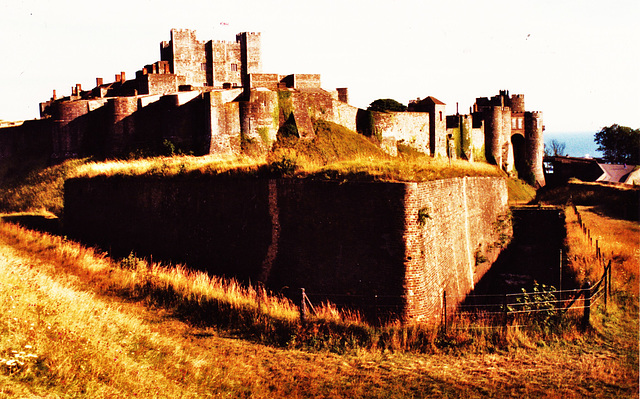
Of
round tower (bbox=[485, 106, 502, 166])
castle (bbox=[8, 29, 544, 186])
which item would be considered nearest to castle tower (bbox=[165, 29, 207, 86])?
castle (bbox=[8, 29, 544, 186])

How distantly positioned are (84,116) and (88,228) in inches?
526

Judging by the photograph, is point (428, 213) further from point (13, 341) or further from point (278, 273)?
point (13, 341)

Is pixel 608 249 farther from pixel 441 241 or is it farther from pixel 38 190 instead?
pixel 38 190

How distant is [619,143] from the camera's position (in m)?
74.1

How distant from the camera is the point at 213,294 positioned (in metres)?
12.3

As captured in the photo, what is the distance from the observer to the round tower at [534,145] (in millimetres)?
57594

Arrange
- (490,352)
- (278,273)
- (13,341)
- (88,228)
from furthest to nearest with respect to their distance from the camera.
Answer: (88,228) < (278,273) < (490,352) < (13,341)

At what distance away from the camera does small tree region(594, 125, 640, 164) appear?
71438mm

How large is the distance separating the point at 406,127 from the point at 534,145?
85.5 feet

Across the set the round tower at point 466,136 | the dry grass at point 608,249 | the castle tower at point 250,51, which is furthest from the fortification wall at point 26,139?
the round tower at point 466,136

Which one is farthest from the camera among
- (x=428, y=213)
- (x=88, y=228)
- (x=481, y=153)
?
(x=481, y=153)

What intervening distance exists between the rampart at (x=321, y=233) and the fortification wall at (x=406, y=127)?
17.7 m

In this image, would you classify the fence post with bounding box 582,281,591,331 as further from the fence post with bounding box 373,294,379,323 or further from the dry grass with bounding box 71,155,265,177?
the dry grass with bounding box 71,155,265,177

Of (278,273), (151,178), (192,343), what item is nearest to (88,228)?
(151,178)
